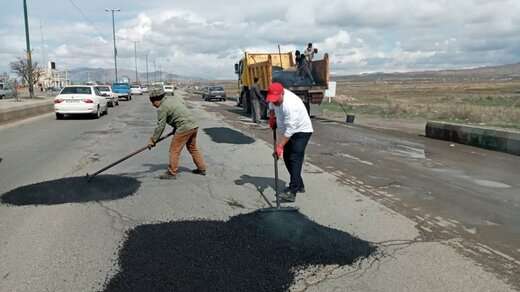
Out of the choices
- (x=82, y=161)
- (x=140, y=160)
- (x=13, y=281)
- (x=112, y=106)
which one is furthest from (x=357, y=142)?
(x=112, y=106)

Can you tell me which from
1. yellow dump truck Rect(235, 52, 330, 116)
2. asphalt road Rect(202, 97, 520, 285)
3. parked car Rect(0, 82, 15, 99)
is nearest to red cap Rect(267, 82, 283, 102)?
asphalt road Rect(202, 97, 520, 285)

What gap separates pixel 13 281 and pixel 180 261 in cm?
132

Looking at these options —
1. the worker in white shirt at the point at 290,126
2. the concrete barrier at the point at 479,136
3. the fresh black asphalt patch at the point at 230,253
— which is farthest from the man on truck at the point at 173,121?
the concrete barrier at the point at 479,136

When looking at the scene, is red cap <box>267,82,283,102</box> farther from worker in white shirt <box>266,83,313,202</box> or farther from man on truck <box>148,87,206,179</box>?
man on truck <box>148,87,206,179</box>

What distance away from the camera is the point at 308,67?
20.5 m

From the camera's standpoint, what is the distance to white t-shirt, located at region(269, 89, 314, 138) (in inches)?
246

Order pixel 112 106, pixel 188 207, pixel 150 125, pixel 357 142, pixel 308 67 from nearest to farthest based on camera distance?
pixel 188 207
pixel 357 142
pixel 150 125
pixel 308 67
pixel 112 106

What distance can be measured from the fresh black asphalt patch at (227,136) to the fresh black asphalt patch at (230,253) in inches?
298

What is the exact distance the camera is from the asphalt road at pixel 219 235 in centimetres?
399

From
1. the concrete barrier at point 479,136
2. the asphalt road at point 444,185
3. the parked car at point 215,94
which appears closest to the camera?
the asphalt road at point 444,185

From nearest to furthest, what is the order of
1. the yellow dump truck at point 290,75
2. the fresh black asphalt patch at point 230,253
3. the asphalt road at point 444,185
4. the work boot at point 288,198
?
the fresh black asphalt patch at point 230,253, the asphalt road at point 444,185, the work boot at point 288,198, the yellow dump truck at point 290,75

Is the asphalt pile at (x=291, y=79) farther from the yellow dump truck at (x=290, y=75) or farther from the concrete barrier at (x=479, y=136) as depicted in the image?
the concrete barrier at (x=479, y=136)

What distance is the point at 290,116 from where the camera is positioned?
6.25 m

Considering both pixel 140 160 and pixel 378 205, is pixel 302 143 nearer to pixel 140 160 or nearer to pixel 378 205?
pixel 378 205
